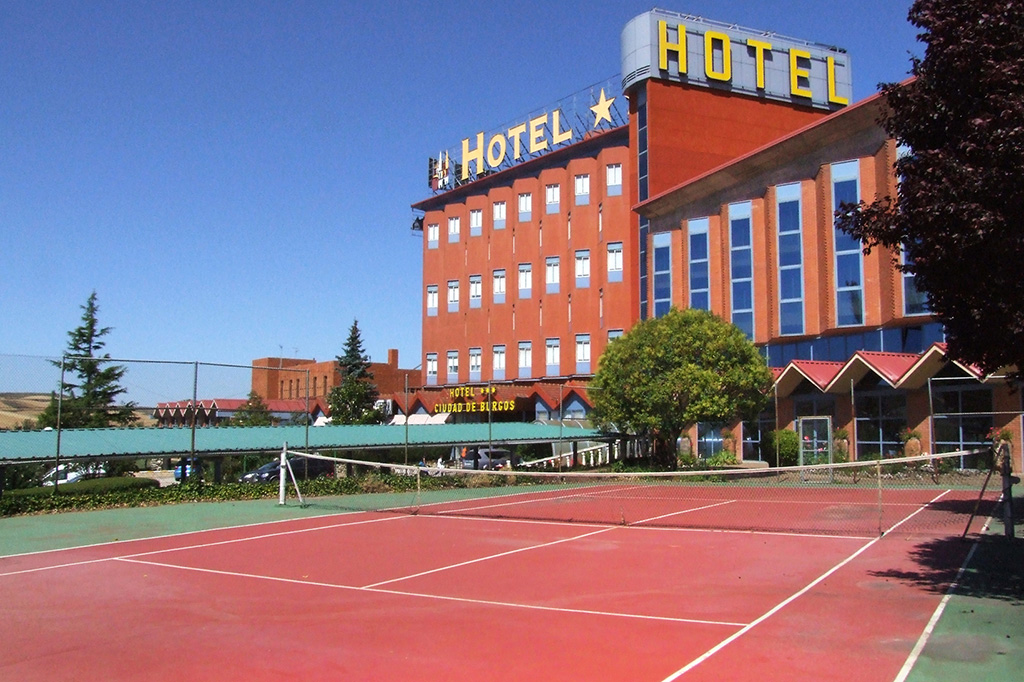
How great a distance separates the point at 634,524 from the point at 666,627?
10099mm

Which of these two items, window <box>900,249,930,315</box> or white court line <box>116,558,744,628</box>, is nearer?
white court line <box>116,558,744,628</box>

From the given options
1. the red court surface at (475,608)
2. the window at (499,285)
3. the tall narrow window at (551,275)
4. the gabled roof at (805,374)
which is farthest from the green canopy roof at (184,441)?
the window at (499,285)

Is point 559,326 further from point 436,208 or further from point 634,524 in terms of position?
point 634,524

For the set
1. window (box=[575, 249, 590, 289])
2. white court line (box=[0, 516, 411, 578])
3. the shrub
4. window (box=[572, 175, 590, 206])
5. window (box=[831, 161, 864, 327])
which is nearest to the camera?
white court line (box=[0, 516, 411, 578])

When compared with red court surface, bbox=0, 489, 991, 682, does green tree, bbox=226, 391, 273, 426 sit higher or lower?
higher

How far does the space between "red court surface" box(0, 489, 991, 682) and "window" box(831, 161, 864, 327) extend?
27.9 m

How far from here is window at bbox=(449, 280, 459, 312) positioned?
71.0m

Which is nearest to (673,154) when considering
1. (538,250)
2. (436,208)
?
(538,250)

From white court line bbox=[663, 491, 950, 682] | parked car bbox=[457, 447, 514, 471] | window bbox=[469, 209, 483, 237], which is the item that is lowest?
white court line bbox=[663, 491, 950, 682]

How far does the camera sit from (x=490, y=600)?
37.1 feet

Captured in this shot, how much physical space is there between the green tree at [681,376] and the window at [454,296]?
34.1m

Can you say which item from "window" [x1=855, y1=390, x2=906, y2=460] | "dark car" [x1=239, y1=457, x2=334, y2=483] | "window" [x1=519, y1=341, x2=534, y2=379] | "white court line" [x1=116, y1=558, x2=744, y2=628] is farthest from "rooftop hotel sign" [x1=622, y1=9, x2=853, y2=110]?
"white court line" [x1=116, y1=558, x2=744, y2=628]

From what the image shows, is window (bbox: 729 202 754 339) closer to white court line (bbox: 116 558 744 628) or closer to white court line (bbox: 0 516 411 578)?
white court line (bbox: 0 516 411 578)

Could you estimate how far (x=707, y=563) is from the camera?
14.0 meters
